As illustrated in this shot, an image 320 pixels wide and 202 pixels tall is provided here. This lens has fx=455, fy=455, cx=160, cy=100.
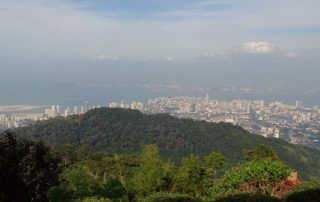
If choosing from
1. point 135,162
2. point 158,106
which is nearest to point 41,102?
point 158,106

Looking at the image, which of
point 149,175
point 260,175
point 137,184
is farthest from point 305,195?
point 137,184

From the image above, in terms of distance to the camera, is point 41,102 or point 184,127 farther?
point 41,102

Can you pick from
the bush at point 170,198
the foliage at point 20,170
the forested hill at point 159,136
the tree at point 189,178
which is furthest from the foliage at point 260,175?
the forested hill at point 159,136

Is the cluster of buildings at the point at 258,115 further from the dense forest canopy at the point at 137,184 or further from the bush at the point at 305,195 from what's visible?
the bush at the point at 305,195

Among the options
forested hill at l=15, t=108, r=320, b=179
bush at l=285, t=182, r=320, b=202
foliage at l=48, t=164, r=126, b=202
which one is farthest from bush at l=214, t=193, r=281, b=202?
forested hill at l=15, t=108, r=320, b=179

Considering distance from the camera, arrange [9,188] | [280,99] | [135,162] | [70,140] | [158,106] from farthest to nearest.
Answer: [280,99], [158,106], [70,140], [135,162], [9,188]

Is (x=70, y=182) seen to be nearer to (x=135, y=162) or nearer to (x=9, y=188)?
(x=9, y=188)

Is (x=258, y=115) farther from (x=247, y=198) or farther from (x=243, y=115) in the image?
(x=247, y=198)
